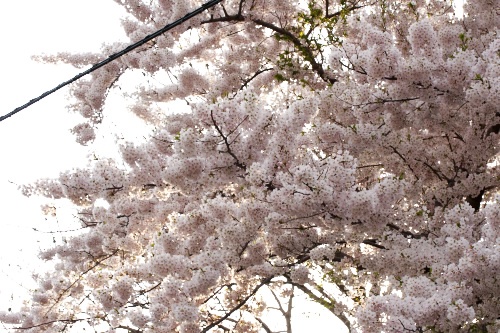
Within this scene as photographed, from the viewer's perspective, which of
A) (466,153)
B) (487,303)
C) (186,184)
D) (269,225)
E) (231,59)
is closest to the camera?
(487,303)

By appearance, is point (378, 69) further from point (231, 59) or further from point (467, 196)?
point (231, 59)

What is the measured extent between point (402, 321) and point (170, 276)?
2505 millimetres

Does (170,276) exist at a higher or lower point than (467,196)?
lower

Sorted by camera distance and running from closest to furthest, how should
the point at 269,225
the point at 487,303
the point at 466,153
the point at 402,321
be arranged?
the point at 402,321
the point at 487,303
the point at 269,225
the point at 466,153

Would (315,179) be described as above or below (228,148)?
below

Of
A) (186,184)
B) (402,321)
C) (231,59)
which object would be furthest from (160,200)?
(402,321)

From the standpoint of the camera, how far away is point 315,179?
13.2ft

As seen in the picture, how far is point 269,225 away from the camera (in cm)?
457

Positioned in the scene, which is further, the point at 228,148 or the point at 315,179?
the point at 228,148

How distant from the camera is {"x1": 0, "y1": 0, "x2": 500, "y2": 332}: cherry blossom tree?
4.20 meters

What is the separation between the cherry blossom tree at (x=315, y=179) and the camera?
420 cm

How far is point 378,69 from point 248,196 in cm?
198

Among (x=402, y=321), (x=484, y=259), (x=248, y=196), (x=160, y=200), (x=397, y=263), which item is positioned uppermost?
(x=160, y=200)

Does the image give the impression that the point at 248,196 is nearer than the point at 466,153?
Yes
